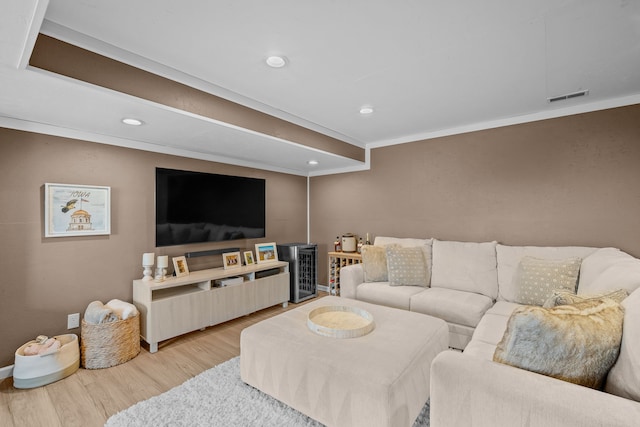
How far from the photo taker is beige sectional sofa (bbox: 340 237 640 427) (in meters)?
0.89

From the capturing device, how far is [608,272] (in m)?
1.68

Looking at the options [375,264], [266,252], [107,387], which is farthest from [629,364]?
[266,252]

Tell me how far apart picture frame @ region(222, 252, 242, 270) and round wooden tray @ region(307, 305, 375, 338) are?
1659 millimetres

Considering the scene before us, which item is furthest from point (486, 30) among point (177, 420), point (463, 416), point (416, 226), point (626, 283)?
point (177, 420)

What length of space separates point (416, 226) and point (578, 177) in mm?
1669

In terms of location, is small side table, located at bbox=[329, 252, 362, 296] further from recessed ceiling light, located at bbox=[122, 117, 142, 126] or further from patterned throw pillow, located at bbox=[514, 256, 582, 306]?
recessed ceiling light, located at bbox=[122, 117, 142, 126]

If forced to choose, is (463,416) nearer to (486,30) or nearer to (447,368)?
(447,368)

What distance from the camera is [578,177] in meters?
2.73

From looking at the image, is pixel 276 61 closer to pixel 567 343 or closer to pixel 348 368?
pixel 348 368

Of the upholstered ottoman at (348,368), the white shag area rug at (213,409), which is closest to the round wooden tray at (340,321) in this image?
the upholstered ottoman at (348,368)

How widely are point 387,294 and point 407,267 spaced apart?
398 mm

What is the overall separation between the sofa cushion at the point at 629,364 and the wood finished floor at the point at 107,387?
250cm

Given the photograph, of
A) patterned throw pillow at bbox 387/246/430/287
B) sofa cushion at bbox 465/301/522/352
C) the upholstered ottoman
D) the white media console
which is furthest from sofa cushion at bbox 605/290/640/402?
the white media console

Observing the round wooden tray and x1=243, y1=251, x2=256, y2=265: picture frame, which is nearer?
the round wooden tray
